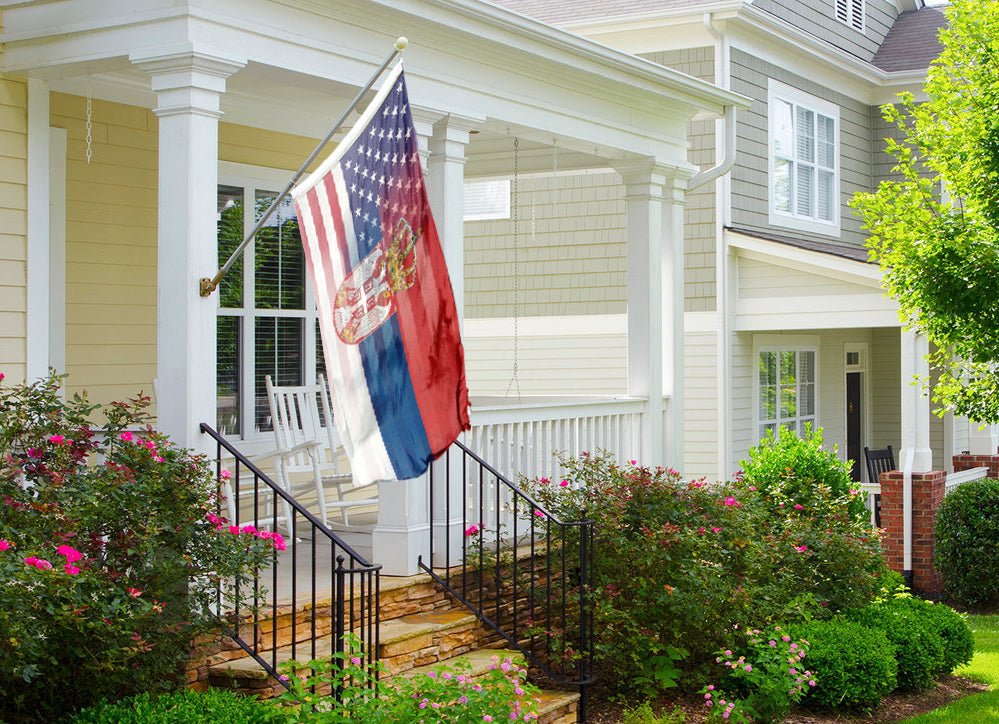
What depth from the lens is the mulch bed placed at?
7281 millimetres

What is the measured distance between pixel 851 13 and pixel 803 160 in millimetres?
3295

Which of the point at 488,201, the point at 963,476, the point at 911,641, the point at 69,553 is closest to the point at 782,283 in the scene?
the point at 963,476

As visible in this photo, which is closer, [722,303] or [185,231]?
[185,231]

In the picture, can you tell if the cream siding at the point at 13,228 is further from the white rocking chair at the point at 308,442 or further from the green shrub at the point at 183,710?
the green shrub at the point at 183,710

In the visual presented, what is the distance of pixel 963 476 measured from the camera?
13.8 metres

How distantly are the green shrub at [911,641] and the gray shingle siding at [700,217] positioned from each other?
233 inches

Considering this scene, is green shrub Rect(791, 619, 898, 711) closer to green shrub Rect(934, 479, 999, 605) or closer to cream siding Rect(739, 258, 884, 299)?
green shrub Rect(934, 479, 999, 605)

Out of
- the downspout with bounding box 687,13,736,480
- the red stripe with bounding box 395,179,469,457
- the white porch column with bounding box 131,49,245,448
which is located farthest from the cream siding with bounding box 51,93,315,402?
the downspout with bounding box 687,13,736,480

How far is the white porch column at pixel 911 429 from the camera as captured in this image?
41.4 ft

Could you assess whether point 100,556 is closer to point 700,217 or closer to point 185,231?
point 185,231

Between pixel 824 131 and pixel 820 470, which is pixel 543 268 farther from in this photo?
pixel 820 470

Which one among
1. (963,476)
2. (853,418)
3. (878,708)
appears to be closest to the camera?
(878,708)

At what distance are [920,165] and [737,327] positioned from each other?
16.4 ft

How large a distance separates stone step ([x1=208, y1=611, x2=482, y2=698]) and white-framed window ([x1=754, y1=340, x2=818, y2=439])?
8361 millimetres
